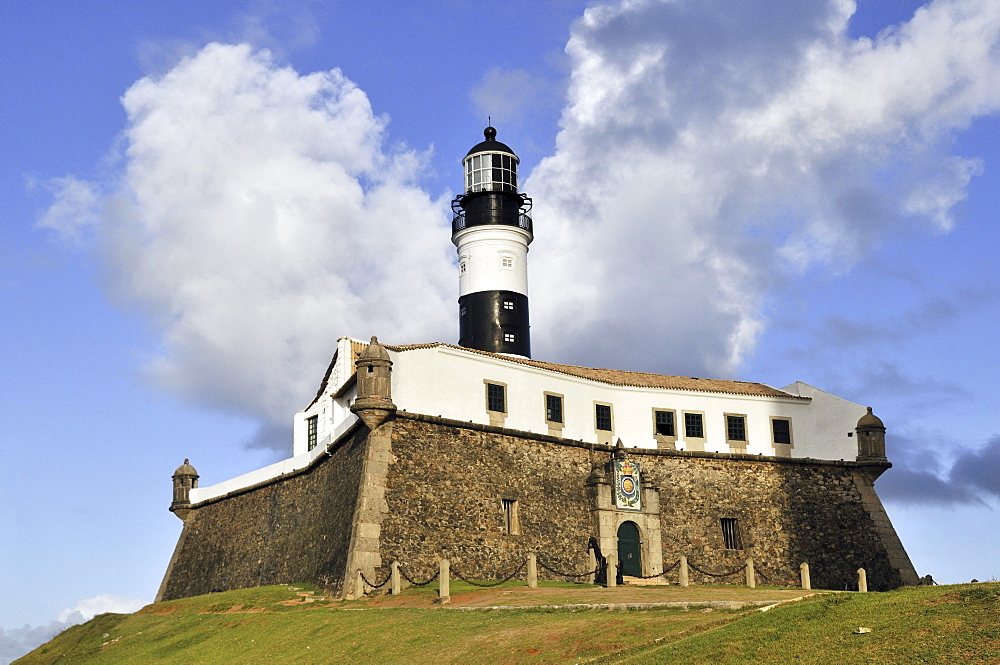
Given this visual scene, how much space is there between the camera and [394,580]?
3191cm

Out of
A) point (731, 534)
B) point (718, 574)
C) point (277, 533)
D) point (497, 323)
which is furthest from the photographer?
point (497, 323)

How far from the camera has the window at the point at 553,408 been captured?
4016 centimetres

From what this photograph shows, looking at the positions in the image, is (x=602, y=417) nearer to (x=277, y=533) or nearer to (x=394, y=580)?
(x=394, y=580)

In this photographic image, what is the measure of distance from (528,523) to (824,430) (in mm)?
14812

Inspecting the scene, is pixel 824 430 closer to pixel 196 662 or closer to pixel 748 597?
pixel 748 597

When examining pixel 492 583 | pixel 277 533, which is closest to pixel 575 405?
pixel 492 583

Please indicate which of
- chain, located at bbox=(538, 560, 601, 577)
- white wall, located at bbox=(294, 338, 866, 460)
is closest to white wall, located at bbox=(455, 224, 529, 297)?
white wall, located at bbox=(294, 338, 866, 460)

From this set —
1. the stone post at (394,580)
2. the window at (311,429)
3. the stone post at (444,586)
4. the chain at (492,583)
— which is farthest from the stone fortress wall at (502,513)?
the stone post at (444,586)

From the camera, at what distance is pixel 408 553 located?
34.0m

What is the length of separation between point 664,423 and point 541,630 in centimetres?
2105

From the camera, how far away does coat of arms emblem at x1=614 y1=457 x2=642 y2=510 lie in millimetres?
40031

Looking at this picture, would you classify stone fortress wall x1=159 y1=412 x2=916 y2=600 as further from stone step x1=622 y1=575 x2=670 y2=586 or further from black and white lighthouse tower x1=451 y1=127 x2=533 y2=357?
black and white lighthouse tower x1=451 y1=127 x2=533 y2=357

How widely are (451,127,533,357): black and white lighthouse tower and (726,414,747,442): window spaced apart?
31.9ft

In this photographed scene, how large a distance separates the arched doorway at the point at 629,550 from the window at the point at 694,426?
16.6 feet
